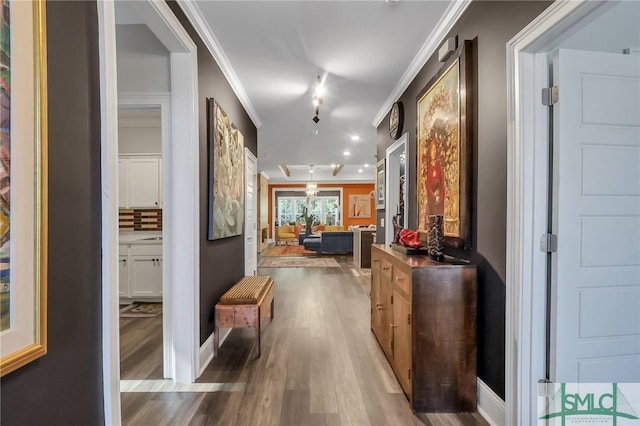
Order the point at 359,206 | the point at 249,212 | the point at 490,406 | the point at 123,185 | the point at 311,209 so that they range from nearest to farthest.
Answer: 1. the point at 490,406
2. the point at 123,185
3. the point at 249,212
4. the point at 359,206
5. the point at 311,209

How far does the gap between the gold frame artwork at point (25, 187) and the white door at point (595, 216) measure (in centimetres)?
211

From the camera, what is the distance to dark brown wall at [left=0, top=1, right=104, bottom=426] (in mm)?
916

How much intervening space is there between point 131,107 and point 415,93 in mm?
2567

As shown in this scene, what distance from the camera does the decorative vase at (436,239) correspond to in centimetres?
192

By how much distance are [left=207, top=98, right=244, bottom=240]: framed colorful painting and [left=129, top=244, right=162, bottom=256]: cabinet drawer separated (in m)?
1.25

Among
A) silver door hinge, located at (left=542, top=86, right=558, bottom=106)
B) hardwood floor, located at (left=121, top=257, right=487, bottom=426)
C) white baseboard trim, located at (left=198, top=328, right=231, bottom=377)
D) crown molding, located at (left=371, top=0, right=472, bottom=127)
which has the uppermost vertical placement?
crown molding, located at (left=371, top=0, right=472, bottom=127)

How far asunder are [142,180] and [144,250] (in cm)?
96

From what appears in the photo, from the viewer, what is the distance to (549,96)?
142 cm

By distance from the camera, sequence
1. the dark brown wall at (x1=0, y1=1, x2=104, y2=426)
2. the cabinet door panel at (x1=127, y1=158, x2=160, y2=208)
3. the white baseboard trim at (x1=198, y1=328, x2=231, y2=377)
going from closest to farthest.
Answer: the dark brown wall at (x1=0, y1=1, x2=104, y2=426) → the white baseboard trim at (x1=198, y1=328, x2=231, y2=377) → the cabinet door panel at (x1=127, y1=158, x2=160, y2=208)

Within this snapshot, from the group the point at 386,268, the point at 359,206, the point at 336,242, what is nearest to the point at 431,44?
the point at 386,268

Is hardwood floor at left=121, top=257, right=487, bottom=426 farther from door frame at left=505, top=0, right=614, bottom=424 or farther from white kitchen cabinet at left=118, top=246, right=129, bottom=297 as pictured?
white kitchen cabinet at left=118, top=246, right=129, bottom=297

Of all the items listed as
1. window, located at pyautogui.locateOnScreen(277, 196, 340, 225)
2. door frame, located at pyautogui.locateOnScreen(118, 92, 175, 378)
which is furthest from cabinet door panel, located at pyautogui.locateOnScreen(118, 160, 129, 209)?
window, located at pyautogui.locateOnScreen(277, 196, 340, 225)

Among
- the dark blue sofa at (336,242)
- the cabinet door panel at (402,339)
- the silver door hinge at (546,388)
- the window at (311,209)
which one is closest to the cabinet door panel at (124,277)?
the cabinet door panel at (402,339)

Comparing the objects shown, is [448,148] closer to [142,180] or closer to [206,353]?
[206,353]
